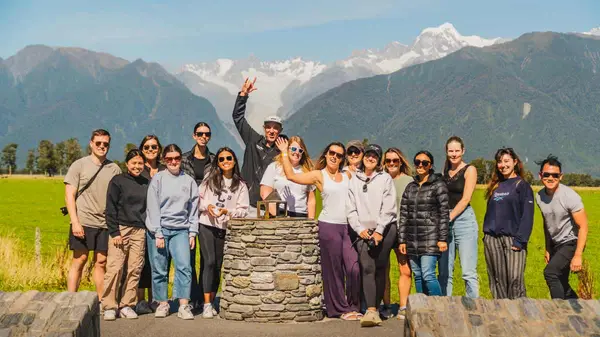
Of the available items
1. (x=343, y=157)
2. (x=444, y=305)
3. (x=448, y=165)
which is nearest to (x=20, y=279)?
(x=343, y=157)

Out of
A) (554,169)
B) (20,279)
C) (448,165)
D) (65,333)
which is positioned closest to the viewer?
(65,333)

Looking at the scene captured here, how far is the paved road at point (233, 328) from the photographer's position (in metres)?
10.0

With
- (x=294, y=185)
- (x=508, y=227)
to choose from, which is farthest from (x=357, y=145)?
(x=508, y=227)

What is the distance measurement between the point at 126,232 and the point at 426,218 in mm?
4112

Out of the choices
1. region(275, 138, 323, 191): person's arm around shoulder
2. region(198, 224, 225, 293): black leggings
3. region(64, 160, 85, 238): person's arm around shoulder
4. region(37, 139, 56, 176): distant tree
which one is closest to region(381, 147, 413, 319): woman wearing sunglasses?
region(275, 138, 323, 191): person's arm around shoulder

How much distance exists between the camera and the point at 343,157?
10789 millimetres

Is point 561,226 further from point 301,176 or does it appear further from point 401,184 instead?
point 301,176

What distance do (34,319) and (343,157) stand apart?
15.6ft

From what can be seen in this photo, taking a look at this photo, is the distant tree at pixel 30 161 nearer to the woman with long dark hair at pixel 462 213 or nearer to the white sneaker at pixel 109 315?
the white sneaker at pixel 109 315

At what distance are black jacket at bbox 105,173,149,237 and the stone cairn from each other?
132 centimetres

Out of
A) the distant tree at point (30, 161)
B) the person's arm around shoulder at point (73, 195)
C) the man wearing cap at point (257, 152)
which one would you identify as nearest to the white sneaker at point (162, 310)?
the person's arm around shoulder at point (73, 195)

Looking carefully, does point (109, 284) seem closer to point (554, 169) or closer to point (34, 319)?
point (34, 319)

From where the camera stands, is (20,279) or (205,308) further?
(20,279)

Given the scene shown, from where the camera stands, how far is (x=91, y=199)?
34.8 feet
